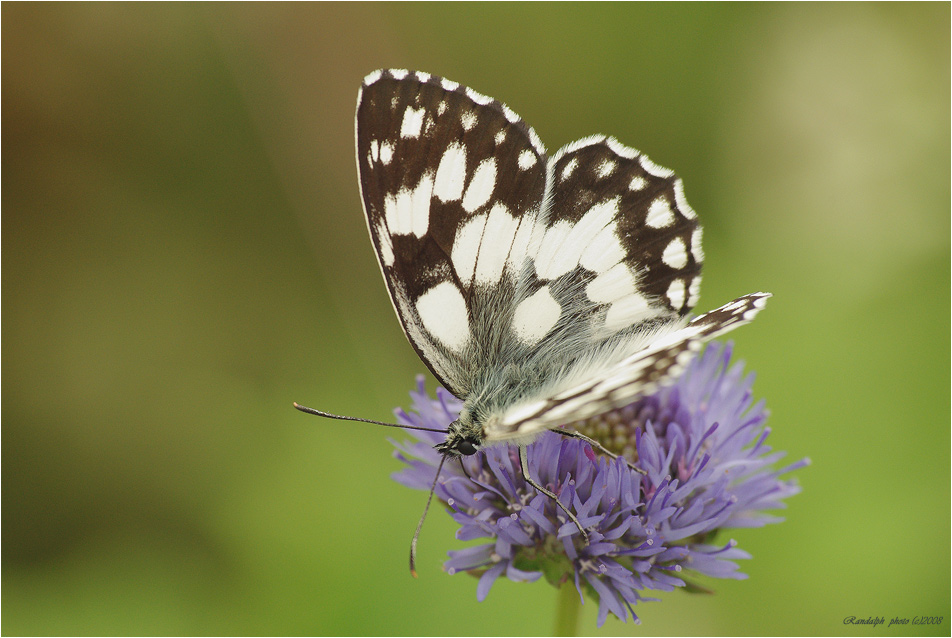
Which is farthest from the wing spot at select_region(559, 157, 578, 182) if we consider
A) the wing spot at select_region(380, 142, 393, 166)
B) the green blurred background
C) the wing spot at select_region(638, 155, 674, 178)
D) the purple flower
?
the green blurred background

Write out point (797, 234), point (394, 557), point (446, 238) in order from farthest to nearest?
point (797, 234) < point (394, 557) < point (446, 238)

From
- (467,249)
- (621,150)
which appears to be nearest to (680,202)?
(621,150)

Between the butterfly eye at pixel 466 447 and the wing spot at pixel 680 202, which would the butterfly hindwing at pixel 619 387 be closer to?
the butterfly eye at pixel 466 447

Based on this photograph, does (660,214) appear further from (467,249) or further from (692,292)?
(467,249)

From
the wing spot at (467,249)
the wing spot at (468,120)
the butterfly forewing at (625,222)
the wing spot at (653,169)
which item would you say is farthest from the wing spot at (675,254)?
the wing spot at (468,120)

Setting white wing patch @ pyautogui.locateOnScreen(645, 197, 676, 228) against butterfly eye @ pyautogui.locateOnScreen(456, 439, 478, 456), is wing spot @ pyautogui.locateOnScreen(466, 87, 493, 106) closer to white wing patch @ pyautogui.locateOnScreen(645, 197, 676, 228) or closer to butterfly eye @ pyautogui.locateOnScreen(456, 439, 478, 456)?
white wing patch @ pyautogui.locateOnScreen(645, 197, 676, 228)

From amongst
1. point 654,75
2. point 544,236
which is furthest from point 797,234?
point 544,236

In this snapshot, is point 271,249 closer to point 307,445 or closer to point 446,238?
point 307,445
